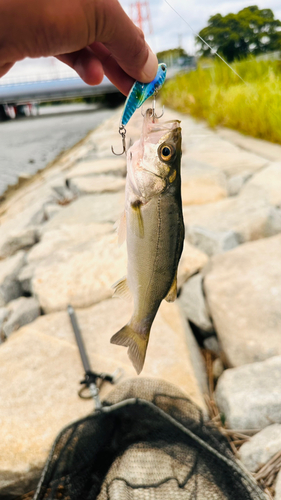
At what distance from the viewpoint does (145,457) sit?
209 cm

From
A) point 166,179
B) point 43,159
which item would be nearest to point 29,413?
point 166,179

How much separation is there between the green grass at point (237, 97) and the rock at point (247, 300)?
2.21 m

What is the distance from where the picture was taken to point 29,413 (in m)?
2.38

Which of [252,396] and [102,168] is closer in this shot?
[252,396]

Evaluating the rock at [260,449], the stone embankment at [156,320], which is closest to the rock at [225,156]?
the stone embankment at [156,320]

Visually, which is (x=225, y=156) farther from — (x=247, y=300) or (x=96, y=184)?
(x=247, y=300)

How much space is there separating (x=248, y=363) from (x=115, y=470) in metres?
1.16

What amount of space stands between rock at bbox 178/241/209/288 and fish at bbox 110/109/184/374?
196 cm

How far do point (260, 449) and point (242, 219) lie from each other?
8.41ft

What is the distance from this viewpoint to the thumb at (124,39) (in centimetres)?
133

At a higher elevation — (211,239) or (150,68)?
(150,68)

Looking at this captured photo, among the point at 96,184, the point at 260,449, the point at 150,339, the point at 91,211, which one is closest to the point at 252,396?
the point at 260,449

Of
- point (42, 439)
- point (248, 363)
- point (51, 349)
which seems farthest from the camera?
point (51, 349)

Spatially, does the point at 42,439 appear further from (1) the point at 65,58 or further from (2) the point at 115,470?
(1) the point at 65,58
